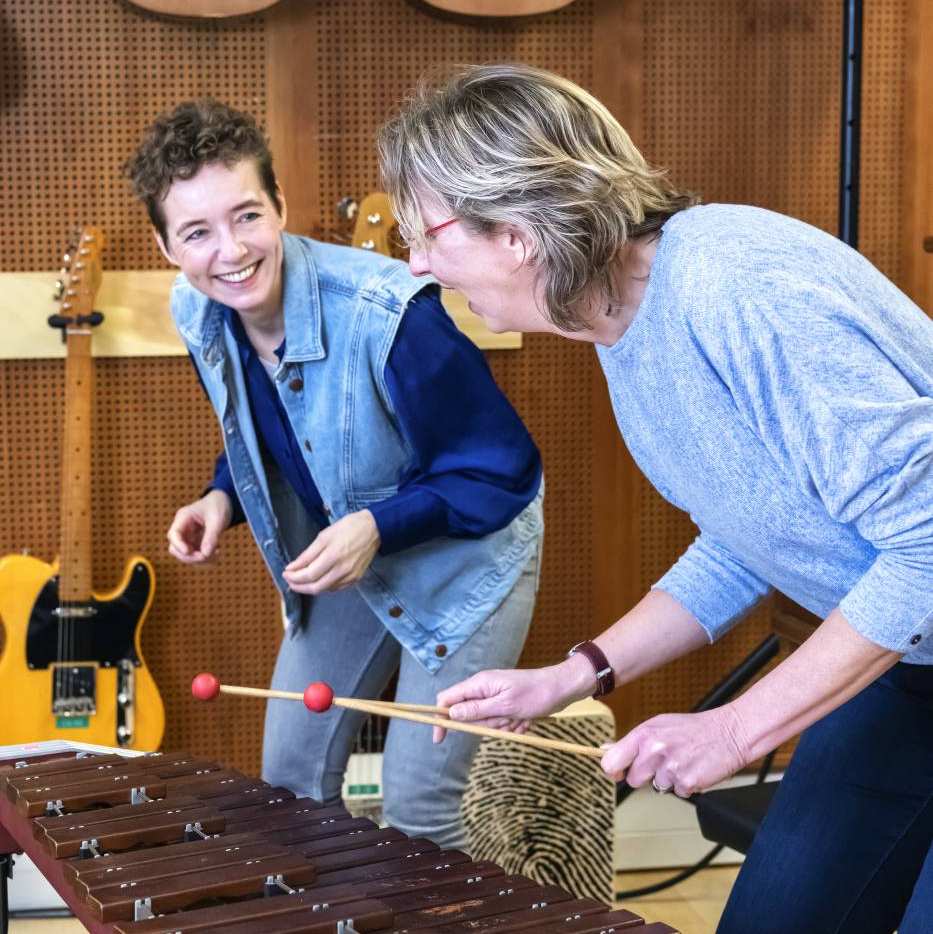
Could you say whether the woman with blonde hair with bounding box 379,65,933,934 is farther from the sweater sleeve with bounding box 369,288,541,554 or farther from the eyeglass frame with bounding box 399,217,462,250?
the sweater sleeve with bounding box 369,288,541,554

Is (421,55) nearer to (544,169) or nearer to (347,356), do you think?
(347,356)

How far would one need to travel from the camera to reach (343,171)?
3738 mm

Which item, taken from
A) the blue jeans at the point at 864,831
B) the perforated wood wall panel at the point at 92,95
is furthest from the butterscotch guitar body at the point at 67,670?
the blue jeans at the point at 864,831

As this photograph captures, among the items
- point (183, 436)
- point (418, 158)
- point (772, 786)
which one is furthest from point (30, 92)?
point (772, 786)

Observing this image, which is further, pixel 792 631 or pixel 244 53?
pixel 244 53

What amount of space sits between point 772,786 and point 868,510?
1.72m

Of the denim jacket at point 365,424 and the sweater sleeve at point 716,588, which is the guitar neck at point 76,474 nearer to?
the denim jacket at point 365,424

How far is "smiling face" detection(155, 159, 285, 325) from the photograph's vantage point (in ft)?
8.29

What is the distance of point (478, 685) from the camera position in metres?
2.00

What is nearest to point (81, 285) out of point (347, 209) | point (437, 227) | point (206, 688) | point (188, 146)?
point (347, 209)

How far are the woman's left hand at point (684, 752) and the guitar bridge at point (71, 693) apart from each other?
2167mm

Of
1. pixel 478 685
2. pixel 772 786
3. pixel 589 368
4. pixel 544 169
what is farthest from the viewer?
pixel 589 368

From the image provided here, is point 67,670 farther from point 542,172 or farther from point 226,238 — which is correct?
point 542,172

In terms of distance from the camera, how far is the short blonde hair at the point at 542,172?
1687 millimetres
